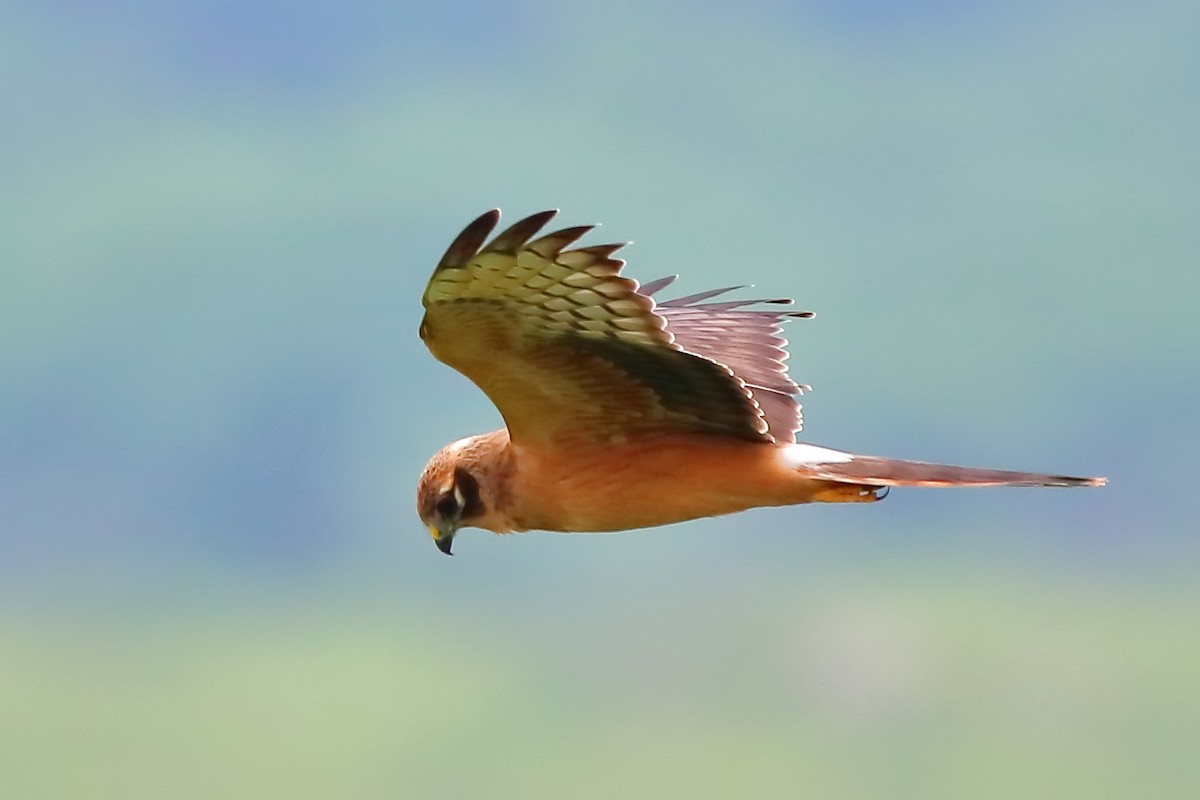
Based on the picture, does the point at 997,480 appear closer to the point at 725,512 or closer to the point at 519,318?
the point at 725,512

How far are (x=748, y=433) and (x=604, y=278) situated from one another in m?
0.75

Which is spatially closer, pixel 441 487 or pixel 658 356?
pixel 658 356

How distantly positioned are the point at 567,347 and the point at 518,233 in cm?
46

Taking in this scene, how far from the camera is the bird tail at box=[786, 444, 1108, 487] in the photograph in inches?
146

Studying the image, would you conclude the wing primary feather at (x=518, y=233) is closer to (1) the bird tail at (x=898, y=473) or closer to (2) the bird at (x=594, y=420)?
(2) the bird at (x=594, y=420)

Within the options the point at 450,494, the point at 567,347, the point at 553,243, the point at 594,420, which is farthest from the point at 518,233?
the point at 450,494

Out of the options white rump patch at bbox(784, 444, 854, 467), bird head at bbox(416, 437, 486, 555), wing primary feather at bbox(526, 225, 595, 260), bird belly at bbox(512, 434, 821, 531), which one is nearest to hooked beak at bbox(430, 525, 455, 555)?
bird head at bbox(416, 437, 486, 555)

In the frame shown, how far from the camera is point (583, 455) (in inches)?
163

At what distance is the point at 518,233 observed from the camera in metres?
3.41

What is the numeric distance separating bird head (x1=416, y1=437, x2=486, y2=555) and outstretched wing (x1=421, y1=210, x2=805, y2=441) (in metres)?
0.20

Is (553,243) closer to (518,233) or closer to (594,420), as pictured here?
(518,233)

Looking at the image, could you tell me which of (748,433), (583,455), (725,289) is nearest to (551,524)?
(583,455)

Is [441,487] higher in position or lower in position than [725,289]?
lower

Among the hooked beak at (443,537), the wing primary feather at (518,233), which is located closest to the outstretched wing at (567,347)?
the wing primary feather at (518,233)
